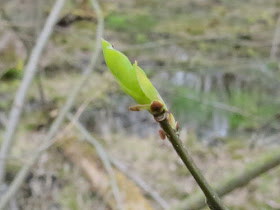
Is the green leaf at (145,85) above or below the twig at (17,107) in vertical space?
above

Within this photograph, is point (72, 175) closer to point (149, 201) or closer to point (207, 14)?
point (149, 201)

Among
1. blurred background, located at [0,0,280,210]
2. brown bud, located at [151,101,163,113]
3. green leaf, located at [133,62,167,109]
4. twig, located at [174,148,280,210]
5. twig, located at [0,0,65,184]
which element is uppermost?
green leaf, located at [133,62,167,109]

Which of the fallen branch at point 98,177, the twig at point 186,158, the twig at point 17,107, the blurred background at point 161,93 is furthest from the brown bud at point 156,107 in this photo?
the fallen branch at point 98,177

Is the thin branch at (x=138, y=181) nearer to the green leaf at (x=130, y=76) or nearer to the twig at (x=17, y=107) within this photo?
the twig at (x=17, y=107)

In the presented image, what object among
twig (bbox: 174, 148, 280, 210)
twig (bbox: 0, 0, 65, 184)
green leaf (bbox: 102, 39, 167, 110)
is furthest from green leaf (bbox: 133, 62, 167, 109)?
twig (bbox: 0, 0, 65, 184)

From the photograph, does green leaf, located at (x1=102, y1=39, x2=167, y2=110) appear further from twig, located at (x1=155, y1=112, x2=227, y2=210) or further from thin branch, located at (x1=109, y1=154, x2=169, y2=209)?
thin branch, located at (x1=109, y1=154, x2=169, y2=209)

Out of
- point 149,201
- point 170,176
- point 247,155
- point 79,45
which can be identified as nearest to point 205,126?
point 247,155
